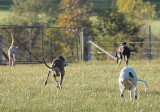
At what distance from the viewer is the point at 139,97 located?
970cm

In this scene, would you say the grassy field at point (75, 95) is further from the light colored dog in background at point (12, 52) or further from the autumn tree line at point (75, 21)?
the autumn tree line at point (75, 21)

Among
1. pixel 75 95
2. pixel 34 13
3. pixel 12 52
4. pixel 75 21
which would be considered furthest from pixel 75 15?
pixel 75 95

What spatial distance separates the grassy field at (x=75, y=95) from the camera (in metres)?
8.33

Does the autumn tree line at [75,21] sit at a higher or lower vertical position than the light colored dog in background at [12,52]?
higher

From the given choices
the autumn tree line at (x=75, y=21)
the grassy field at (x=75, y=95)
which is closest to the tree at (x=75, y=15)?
the autumn tree line at (x=75, y=21)

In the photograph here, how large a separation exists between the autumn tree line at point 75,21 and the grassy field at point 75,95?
1472 cm

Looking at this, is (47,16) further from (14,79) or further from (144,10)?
(14,79)

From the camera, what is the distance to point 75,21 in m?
34.2

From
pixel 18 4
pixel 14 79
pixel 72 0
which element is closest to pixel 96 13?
pixel 72 0

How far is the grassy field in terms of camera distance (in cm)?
833

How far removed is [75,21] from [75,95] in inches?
962

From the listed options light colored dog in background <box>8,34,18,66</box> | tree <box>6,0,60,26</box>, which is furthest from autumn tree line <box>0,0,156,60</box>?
light colored dog in background <box>8,34,18,66</box>

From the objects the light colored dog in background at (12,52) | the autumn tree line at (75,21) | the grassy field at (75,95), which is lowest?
the grassy field at (75,95)

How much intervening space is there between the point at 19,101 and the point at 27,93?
1.21 metres
